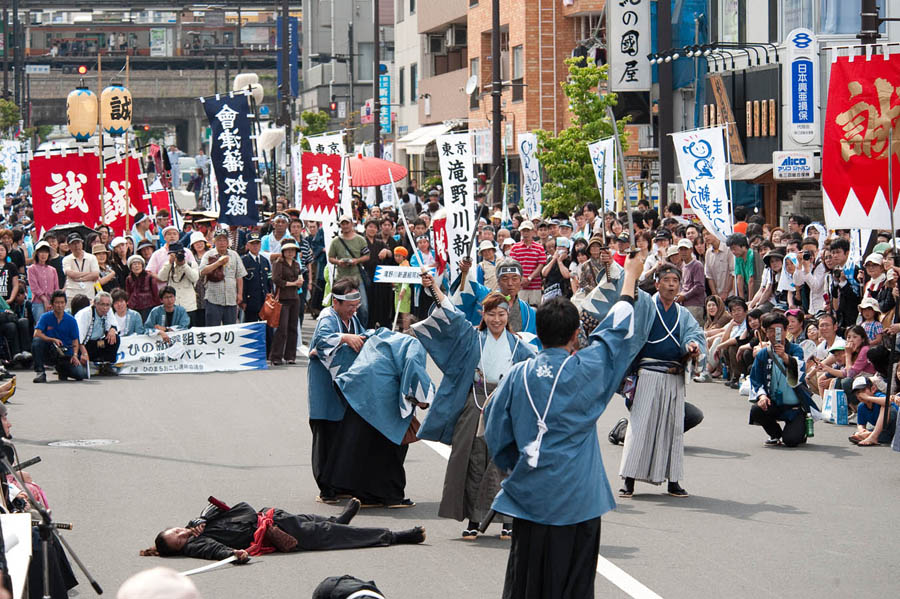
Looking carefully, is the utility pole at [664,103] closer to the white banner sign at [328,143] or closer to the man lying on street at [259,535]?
the white banner sign at [328,143]

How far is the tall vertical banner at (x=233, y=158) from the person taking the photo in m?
21.8

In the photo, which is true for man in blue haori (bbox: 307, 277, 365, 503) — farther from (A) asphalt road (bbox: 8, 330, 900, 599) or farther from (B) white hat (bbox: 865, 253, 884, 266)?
(B) white hat (bbox: 865, 253, 884, 266)

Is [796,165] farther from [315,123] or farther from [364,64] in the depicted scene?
[364,64]

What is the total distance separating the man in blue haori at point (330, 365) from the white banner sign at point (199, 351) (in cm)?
828

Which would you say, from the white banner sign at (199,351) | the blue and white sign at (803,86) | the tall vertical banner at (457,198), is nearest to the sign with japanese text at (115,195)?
the white banner sign at (199,351)

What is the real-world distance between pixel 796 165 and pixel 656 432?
14.9 metres

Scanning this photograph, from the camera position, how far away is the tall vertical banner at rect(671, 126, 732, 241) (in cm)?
1834

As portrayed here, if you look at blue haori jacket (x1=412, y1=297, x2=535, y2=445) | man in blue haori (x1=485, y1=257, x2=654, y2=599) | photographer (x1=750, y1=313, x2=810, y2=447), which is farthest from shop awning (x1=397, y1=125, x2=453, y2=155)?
man in blue haori (x1=485, y1=257, x2=654, y2=599)

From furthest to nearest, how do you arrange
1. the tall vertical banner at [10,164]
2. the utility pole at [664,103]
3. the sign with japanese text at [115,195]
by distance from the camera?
the tall vertical banner at [10,164], the utility pole at [664,103], the sign with japanese text at [115,195]

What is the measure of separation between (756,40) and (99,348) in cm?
1528

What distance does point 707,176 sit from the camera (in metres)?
18.7

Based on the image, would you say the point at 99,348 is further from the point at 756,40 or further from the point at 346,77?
the point at 346,77

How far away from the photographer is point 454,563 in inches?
320

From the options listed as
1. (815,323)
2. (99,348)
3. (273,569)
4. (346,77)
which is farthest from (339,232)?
(346,77)
